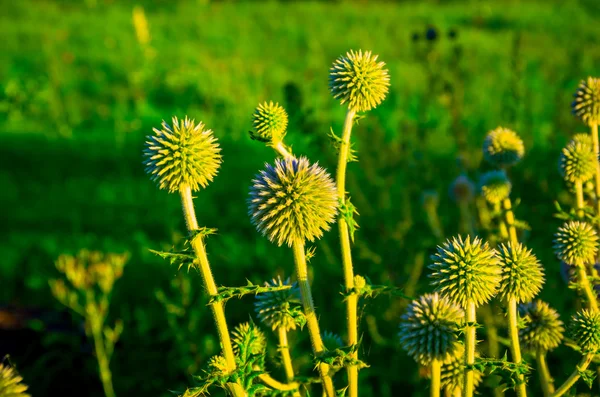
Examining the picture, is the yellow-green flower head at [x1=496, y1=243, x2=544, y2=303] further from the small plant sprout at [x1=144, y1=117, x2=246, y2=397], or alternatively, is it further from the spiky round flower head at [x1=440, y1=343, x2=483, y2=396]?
the small plant sprout at [x1=144, y1=117, x2=246, y2=397]

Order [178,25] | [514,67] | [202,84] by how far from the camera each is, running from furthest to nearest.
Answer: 1. [178,25]
2. [202,84]
3. [514,67]

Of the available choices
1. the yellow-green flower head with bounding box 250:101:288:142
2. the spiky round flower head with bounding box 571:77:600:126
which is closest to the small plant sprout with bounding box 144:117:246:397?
the yellow-green flower head with bounding box 250:101:288:142

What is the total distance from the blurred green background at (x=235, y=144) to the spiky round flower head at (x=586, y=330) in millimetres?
826

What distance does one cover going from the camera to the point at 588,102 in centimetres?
207

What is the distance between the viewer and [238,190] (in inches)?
235

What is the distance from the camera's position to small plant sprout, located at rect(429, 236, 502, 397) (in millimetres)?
1407

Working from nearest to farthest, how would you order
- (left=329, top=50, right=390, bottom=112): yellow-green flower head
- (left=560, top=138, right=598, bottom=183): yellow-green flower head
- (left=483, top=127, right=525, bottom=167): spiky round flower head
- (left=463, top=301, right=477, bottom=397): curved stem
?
(left=463, top=301, right=477, bottom=397): curved stem, (left=329, top=50, right=390, bottom=112): yellow-green flower head, (left=560, top=138, right=598, bottom=183): yellow-green flower head, (left=483, top=127, right=525, bottom=167): spiky round flower head

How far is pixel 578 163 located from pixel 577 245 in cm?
34

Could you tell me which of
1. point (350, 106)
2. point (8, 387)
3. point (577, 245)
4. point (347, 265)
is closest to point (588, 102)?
point (577, 245)

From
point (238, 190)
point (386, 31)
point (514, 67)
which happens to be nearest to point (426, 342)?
point (514, 67)

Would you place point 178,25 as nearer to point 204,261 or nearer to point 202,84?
point 202,84

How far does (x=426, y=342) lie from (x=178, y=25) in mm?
11315

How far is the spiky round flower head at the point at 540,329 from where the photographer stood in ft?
5.75

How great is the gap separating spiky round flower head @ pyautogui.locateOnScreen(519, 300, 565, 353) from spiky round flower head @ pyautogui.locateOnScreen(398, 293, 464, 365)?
0.28 metres
